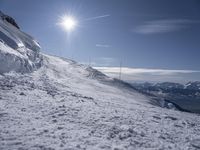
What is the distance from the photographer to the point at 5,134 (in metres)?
11.0

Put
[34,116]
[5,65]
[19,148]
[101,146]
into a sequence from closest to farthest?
[19,148] → [101,146] → [34,116] → [5,65]

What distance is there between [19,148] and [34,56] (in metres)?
38.5

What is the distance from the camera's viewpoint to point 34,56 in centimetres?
4669

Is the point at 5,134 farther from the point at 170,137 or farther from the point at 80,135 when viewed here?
the point at 170,137

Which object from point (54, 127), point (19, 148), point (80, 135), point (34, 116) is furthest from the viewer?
point (34, 116)

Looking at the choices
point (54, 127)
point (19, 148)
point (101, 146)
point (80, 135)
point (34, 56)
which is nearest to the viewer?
point (19, 148)

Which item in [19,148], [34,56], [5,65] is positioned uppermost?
[34,56]

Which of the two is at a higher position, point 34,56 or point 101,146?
point 34,56

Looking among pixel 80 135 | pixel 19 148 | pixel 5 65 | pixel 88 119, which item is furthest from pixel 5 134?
pixel 5 65

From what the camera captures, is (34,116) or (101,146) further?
(34,116)

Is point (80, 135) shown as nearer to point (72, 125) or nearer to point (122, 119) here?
point (72, 125)

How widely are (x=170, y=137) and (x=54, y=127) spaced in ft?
20.1

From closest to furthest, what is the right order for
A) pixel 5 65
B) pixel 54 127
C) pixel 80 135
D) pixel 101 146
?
pixel 101 146
pixel 80 135
pixel 54 127
pixel 5 65

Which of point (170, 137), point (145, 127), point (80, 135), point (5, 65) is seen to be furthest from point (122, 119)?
point (5, 65)
